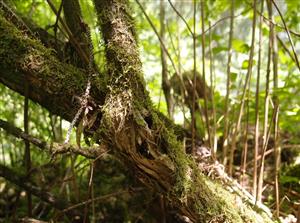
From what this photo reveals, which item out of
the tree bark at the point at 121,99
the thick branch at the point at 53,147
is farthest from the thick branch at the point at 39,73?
the thick branch at the point at 53,147

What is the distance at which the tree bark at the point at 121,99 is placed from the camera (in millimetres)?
1173

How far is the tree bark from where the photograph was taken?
117cm

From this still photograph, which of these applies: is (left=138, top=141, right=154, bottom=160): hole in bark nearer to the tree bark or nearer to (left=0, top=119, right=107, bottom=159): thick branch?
the tree bark

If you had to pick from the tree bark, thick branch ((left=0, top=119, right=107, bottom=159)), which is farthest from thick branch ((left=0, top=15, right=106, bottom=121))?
thick branch ((left=0, top=119, right=107, bottom=159))

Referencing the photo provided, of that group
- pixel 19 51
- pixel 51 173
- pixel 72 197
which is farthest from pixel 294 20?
pixel 51 173

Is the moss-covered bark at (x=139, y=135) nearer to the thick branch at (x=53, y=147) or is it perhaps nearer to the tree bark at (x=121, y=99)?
the tree bark at (x=121, y=99)

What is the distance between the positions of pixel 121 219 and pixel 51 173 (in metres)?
0.79

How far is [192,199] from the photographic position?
1288 mm

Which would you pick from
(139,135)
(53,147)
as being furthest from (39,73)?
(139,135)

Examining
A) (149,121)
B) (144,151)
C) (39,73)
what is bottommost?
(144,151)

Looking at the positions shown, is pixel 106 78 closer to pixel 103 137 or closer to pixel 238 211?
pixel 103 137

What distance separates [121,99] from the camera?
117 centimetres

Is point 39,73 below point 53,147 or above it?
above

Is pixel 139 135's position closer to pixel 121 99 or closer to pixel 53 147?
pixel 121 99
